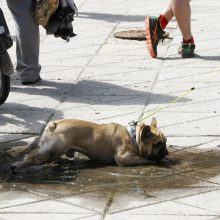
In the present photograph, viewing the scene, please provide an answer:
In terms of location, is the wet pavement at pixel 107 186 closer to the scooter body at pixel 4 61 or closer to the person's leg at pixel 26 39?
the scooter body at pixel 4 61

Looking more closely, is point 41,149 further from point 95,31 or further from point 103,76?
point 95,31

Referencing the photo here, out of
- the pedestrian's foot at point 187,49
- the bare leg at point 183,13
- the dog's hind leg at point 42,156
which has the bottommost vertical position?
the pedestrian's foot at point 187,49

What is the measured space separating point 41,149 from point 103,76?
324 centimetres

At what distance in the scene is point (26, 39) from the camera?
29.1 ft

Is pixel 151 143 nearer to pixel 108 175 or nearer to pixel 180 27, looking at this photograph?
pixel 108 175

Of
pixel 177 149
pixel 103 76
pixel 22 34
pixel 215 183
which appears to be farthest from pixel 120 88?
pixel 215 183

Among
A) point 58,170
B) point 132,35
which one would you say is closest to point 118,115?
point 58,170

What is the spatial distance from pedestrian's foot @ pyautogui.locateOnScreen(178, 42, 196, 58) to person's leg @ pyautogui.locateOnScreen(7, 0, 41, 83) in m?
2.12

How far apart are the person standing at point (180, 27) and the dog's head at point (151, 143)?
386 centimetres

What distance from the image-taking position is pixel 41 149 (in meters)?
6.23

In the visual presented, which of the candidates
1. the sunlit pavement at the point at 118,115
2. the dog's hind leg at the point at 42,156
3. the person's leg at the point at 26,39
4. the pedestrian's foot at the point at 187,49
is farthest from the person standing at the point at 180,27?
the dog's hind leg at the point at 42,156

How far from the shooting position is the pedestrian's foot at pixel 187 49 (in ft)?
32.9

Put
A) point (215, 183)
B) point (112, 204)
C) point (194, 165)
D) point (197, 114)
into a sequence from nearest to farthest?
point (112, 204), point (215, 183), point (194, 165), point (197, 114)

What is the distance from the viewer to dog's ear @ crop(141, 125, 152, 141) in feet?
20.5
